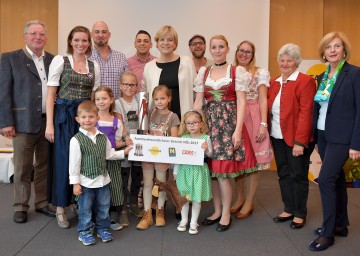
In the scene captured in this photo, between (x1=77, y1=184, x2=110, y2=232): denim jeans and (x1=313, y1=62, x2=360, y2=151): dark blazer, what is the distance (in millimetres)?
1785

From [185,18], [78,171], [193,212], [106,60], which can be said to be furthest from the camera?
[185,18]

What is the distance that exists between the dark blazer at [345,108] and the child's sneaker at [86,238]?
1944mm

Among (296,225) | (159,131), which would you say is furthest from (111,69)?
(296,225)

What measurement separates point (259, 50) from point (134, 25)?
6.74 ft

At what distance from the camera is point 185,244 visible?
278cm

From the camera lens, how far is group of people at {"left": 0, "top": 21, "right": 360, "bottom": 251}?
2.70 metres

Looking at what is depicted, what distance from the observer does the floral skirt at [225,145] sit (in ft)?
9.68

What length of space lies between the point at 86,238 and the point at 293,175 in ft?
5.95

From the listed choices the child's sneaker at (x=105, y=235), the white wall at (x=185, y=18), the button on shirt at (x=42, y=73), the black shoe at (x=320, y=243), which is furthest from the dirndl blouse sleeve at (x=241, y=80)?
the white wall at (x=185, y=18)

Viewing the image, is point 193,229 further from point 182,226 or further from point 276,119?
point 276,119

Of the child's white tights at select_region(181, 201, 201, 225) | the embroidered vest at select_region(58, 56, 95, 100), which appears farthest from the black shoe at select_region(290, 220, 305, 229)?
the embroidered vest at select_region(58, 56, 95, 100)

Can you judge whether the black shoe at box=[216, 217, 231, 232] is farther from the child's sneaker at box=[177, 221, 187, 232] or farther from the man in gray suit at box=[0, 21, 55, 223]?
the man in gray suit at box=[0, 21, 55, 223]

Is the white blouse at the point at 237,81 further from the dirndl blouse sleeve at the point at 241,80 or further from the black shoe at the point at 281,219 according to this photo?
the black shoe at the point at 281,219

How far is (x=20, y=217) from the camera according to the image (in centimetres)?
329
